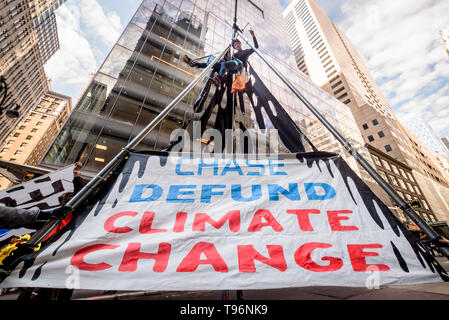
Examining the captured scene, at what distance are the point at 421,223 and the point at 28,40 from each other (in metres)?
115

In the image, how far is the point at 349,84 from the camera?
197 feet

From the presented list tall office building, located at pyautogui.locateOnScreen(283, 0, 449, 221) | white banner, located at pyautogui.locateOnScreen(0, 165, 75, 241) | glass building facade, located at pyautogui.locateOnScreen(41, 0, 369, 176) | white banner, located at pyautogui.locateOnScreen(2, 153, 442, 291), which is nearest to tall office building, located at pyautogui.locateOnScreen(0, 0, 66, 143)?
glass building facade, located at pyautogui.locateOnScreen(41, 0, 369, 176)

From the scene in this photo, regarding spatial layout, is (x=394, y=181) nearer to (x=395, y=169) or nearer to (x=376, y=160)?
(x=395, y=169)

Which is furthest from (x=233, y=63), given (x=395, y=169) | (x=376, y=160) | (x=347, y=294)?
(x=395, y=169)

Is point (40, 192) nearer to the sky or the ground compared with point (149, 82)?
nearer to the ground

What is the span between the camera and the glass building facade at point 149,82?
12664mm

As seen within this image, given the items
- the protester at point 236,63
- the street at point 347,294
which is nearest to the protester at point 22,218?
the street at point 347,294

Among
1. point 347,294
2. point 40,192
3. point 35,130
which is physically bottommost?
point 347,294

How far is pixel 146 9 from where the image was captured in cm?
1781

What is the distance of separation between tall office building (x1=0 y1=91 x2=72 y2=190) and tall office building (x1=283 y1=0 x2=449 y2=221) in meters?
97.3

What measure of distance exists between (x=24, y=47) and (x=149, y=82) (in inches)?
3697

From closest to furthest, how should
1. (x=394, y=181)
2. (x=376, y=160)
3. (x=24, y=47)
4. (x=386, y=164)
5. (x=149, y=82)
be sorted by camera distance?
(x=149, y=82) < (x=376, y=160) < (x=394, y=181) < (x=386, y=164) < (x=24, y=47)
